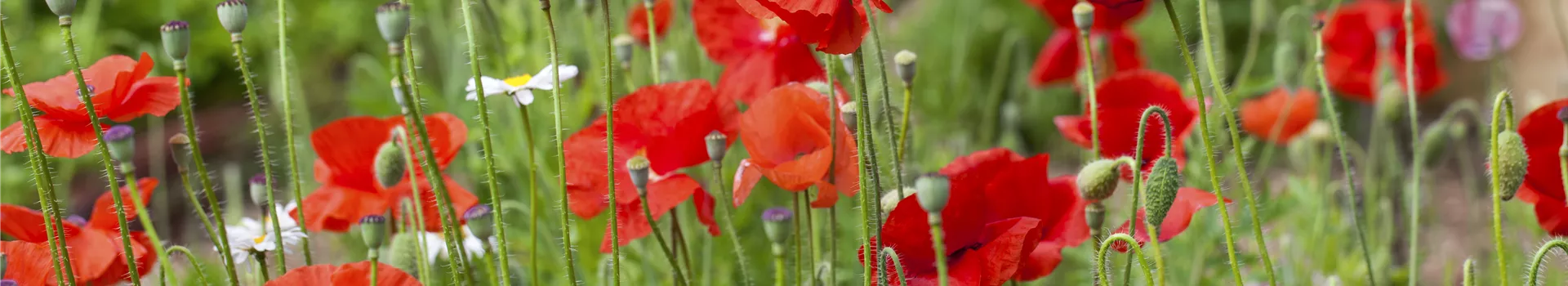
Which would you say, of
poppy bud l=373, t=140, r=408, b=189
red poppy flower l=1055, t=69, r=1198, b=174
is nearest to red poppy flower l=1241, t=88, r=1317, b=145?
red poppy flower l=1055, t=69, r=1198, b=174

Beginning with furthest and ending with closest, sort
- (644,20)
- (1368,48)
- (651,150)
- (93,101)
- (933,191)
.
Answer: (1368,48)
(644,20)
(651,150)
(93,101)
(933,191)

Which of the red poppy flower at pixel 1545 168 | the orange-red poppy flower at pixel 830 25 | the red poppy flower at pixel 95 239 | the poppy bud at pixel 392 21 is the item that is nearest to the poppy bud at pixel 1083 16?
the orange-red poppy flower at pixel 830 25

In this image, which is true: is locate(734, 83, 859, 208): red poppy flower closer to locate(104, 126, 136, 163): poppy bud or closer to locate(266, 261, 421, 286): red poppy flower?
locate(266, 261, 421, 286): red poppy flower

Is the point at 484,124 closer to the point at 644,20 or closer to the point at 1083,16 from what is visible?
the point at 1083,16

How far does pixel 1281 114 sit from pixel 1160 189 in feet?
3.22

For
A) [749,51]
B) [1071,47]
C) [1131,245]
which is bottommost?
[1131,245]

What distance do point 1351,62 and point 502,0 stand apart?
5.22ft

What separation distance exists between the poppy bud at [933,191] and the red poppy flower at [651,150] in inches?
12.3

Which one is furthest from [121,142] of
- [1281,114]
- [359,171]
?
[1281,114]

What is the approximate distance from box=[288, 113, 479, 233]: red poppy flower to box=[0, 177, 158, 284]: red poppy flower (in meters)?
0.12

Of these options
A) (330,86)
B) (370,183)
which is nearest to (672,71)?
(370,183)

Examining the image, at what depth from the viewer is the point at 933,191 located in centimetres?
60

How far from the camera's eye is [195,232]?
2.69 meters

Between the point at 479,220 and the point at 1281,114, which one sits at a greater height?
the point at 1281,114
